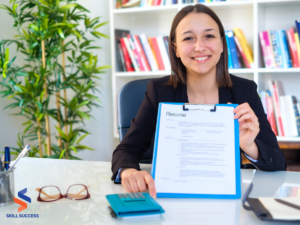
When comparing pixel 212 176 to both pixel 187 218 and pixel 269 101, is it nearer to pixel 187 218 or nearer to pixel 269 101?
pixel 187 218

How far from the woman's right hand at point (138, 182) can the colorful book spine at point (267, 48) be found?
1644 mm

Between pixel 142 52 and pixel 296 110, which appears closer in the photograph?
pixel 296 110

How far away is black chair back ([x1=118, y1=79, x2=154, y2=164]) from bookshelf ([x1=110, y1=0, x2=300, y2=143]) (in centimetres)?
99

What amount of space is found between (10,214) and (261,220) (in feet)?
1.92

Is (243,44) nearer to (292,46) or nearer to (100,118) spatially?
(292,46)

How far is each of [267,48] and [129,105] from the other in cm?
125

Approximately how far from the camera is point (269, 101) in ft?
7.48

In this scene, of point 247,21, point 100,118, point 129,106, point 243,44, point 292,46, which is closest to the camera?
point 129,106

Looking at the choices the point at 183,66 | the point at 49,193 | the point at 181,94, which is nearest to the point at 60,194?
the point at 49,193

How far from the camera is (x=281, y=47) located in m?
2.22

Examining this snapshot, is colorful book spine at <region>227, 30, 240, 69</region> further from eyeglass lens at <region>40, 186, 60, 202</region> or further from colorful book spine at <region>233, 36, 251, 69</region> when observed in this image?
eyeglass lens at <region>40, 186, 60, 202</region>

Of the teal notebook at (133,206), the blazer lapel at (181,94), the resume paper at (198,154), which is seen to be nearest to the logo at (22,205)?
the teal notebook at (133,206)

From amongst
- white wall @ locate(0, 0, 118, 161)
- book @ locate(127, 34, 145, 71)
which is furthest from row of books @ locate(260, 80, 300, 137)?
white wall @ locate(0, 0, 118, 161)

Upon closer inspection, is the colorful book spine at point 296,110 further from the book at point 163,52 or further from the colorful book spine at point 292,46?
the book at point 163,52
